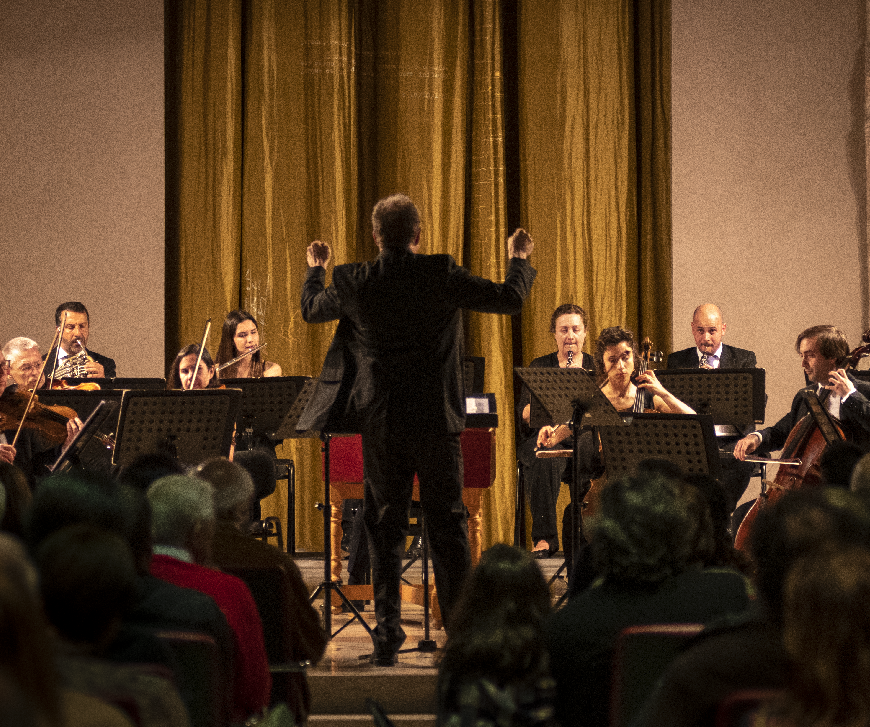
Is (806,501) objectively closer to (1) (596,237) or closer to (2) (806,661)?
(2) (806,661)

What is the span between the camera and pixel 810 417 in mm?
4934

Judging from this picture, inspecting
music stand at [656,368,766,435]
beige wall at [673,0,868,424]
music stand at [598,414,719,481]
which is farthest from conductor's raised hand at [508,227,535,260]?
beige wall at [673,0,868,424]

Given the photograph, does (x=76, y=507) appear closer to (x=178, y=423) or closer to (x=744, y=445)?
(x=178, y=423)

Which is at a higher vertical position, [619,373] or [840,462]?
[619,373]

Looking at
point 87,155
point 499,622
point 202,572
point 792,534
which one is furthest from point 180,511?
point 87,155

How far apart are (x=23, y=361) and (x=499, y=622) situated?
13.8ft

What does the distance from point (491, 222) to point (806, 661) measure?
19.9 feet

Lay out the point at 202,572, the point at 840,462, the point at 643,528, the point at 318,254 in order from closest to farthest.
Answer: the point at 643,528
the point at 202,572
the point at 840,462
the point at 318,254

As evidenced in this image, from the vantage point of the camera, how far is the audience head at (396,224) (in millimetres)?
3715

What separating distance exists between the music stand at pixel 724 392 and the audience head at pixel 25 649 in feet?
14.4

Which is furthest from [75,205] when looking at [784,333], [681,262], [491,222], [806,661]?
[806,661]

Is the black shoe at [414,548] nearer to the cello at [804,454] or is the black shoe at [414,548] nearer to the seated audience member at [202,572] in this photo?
the cello at [804,454]

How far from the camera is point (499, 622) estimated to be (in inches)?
68.7

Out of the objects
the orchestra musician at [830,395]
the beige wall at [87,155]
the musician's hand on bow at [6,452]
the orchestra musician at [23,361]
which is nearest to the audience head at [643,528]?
the orchestra musician at [830,395]
